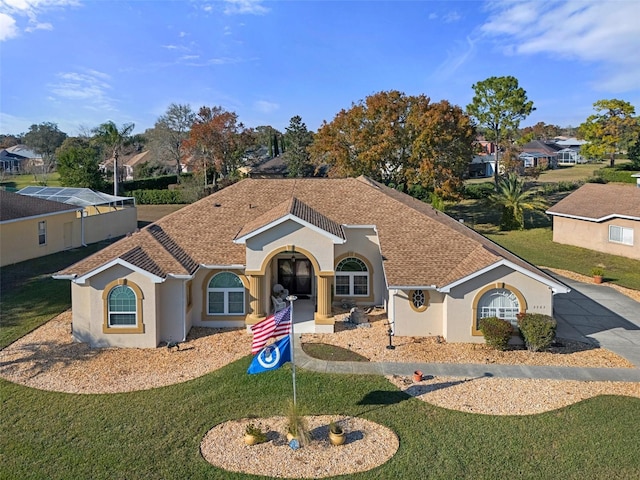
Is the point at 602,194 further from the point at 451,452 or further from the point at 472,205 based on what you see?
the point at 451,452

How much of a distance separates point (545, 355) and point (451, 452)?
26.3ft

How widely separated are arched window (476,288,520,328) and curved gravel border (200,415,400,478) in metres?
8.01

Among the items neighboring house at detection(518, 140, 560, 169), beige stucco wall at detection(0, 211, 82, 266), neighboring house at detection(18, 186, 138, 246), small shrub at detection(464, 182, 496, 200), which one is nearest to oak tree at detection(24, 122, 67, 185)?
neighboring house at detection(18, 186, 138, 246)

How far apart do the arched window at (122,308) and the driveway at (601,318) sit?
16895 mm

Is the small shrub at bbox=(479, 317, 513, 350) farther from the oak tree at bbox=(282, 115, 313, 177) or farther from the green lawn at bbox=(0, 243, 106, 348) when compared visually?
the oak tree at bbox=(282, 115, 313, 177)

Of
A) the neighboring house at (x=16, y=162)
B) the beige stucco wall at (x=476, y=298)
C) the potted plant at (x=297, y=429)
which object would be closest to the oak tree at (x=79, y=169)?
the beige stucco wall at (x=476, y=298)

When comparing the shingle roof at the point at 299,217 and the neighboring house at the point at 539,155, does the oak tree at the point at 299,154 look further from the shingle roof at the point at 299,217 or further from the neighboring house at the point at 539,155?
the shingle roof at the point at 299,217

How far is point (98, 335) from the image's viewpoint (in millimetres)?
18641

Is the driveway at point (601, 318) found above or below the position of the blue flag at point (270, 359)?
below

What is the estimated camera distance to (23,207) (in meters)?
34.0

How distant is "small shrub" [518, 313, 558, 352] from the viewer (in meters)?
17.8

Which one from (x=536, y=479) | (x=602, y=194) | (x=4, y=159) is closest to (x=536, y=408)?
(x=536, y=479)

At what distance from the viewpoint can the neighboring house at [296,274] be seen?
61.0ft

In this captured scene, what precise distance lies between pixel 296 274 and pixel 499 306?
9.91 m
